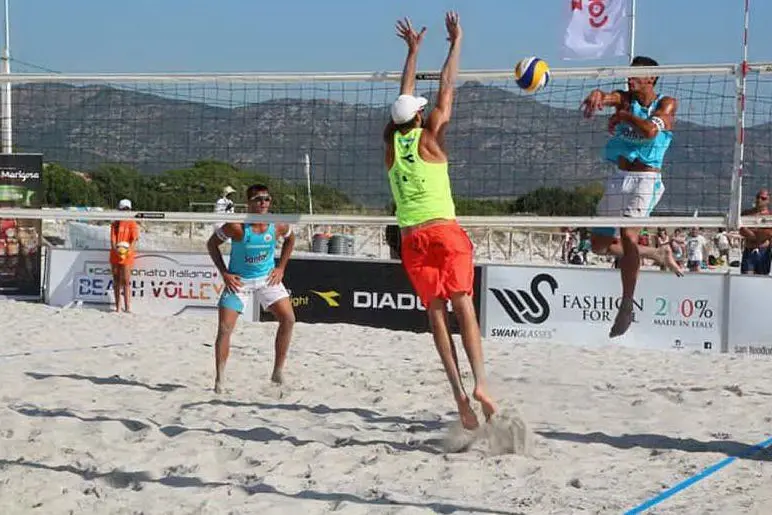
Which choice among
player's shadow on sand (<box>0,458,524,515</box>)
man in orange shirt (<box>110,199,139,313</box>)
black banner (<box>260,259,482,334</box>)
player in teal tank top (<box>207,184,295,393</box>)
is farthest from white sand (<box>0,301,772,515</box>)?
man in orange shirt (<box>110,199,139,313</box>)

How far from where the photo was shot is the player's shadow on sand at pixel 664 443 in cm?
601

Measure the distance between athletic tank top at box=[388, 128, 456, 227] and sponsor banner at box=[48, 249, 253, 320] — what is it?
25.9 ft

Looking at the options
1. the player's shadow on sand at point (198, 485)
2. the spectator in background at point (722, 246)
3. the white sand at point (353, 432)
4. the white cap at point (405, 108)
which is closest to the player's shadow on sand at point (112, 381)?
the white sand at point (353, 432)

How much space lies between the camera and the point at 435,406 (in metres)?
7.73

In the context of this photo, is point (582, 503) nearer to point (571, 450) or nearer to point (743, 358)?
point (571, 450)

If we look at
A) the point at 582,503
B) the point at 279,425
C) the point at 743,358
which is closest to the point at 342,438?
the point at 279,425

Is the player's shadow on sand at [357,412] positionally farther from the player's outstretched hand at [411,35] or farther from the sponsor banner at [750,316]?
the sponsor banner at [750,316]

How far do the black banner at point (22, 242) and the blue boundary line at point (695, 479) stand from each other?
37.0 feet

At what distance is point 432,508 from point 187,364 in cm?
515

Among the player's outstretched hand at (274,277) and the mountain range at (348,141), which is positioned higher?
the mountain range at (348,141)

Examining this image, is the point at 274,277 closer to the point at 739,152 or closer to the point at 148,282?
the point at 739,152

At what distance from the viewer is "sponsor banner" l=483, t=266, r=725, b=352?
12320mm

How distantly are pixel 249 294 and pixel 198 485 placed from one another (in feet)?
10.1

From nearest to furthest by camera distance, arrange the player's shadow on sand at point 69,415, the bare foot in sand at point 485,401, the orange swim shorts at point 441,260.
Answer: the bare foot in sand at point 485,401, the orange swim shorts at point 441,260, the player's shadow on sand at point 69,415
